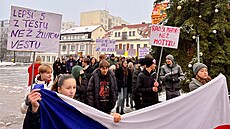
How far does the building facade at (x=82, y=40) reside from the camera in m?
72.4

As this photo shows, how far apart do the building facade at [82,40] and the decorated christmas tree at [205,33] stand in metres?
59.6

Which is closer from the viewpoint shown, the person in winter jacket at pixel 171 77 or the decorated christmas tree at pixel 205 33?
the person in winter jacket at pixel 171 77

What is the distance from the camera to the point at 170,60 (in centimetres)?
653

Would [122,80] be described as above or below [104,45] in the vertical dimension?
below

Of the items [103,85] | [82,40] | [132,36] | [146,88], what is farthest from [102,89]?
[82,40]

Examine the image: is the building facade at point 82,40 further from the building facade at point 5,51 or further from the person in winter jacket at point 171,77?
the person in winter jacket at point 171,77

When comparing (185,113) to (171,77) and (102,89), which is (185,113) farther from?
(171,77)

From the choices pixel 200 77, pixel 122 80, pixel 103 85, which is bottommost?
pixel 122 80

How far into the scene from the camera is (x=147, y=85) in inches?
205

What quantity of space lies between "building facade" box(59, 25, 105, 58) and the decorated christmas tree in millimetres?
59586

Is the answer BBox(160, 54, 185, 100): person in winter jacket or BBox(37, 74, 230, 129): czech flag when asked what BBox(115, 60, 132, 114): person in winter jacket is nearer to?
BBox(160, 54, 185, 100): person in winter jacket

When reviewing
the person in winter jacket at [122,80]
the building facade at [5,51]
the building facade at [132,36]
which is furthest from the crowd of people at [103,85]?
the building facade at [5,51]

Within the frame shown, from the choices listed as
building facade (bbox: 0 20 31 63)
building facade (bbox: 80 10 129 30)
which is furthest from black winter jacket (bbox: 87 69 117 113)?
building facade (bbox: 80 10 129 30)

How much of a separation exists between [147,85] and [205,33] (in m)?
6.45
